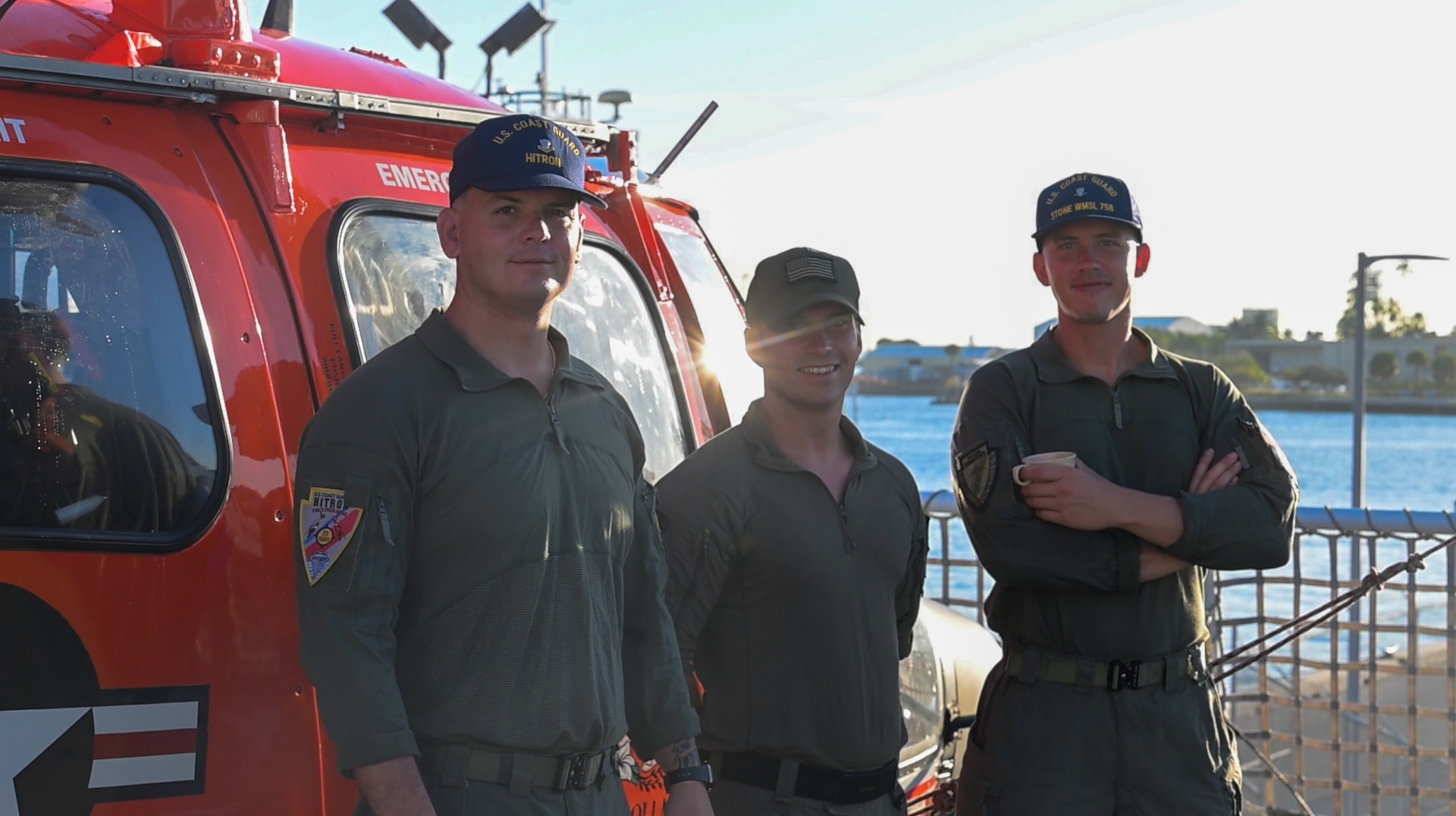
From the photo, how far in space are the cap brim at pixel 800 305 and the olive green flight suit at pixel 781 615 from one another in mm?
281

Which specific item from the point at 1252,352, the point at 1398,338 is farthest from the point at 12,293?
the point at 1252,352

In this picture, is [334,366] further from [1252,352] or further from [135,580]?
[1252,352]

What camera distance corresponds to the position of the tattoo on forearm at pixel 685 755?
9.32 ft

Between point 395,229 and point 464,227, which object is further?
point 395,229

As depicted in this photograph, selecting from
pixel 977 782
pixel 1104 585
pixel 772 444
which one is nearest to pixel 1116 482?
pixel 1104 585

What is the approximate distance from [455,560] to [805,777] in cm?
108

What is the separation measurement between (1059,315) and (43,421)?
255 cm

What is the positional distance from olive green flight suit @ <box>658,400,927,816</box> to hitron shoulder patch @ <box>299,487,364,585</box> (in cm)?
97

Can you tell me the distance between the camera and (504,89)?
236 inches

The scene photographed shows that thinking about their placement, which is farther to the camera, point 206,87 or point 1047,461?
point 1047,461

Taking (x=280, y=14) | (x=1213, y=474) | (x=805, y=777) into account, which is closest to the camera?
(x=805, y=777)

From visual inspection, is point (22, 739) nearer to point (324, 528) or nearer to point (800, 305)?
point (324, 528)

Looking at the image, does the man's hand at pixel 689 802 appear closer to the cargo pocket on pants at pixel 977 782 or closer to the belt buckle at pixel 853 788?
the belt buckle at pixel 853 788

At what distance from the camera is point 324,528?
2.36 m
